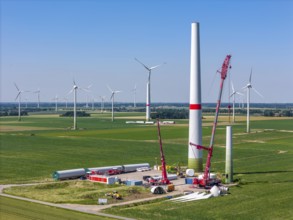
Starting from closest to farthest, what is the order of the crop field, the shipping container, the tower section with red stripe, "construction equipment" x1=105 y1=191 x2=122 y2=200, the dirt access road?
the crop field < the dirt access road < "construction equipment" x1=105 y1=191 x2=122 y2=200 < the shipping container < the tower section with red stripe

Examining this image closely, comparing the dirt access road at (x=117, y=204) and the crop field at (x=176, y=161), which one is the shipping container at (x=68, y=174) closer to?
the crop field at (x=176, y=161)

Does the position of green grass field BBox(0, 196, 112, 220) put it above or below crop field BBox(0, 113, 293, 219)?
below

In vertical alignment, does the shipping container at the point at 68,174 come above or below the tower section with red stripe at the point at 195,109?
below

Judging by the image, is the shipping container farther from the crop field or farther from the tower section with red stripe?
the tower section with red stripe

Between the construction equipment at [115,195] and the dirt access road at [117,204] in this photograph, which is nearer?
the dirt access road at [117,204]

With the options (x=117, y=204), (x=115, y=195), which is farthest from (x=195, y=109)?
(x=117, y=204)

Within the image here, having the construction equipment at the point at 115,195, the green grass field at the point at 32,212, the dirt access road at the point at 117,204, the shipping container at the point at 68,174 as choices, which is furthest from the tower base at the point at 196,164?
the green grass field at the point at 32,212

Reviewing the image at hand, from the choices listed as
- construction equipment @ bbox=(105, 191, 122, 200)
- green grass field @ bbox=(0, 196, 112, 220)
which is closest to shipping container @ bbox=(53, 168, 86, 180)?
construction equipment @ bbox=(105, 191, 122, 200)

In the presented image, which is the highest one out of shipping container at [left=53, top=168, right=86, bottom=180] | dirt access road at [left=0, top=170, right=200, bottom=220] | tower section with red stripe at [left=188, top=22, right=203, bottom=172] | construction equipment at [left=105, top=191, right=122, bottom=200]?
tower section with red stripe at [left=188, top=22, right=203, bottom=172]

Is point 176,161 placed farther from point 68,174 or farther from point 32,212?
point 32,212
